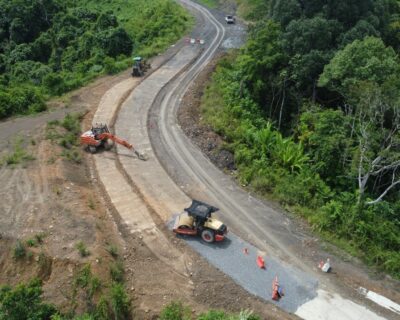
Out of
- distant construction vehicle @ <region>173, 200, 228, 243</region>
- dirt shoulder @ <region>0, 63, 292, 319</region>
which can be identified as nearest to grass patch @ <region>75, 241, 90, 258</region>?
dirt shoulder @ <region>0, 63, 292, 319</region>

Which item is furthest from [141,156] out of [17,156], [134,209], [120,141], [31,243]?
[31,243]

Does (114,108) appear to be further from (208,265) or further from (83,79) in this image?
(208,265)

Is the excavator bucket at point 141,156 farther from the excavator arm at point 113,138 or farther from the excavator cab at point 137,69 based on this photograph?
the excavator cab at point 137,69

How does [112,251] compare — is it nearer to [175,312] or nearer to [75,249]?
[75,249]

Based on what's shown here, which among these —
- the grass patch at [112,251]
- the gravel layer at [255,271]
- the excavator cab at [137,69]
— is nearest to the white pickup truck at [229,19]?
the excavator cab at [137,69]

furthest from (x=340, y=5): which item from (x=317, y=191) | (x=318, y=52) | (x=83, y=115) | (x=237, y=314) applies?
(x=237, y=314)

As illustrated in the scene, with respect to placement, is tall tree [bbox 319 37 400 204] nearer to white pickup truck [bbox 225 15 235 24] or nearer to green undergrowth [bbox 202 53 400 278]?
green undergrowth [bbox 202 53 400 278]
